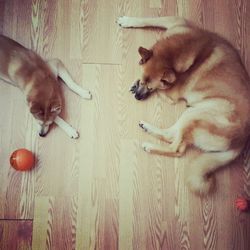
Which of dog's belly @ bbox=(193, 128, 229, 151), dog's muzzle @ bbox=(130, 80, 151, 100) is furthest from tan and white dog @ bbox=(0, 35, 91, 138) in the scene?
dog's belly @ bbox=(193, 128, 229, 151)

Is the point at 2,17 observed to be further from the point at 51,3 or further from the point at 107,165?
the point at 107,165

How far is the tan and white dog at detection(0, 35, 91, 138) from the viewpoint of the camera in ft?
8.16

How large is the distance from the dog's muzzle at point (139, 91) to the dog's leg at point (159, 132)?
19 cm

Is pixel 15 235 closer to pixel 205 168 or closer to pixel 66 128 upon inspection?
pixel 66 128

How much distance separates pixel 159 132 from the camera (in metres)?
2.75

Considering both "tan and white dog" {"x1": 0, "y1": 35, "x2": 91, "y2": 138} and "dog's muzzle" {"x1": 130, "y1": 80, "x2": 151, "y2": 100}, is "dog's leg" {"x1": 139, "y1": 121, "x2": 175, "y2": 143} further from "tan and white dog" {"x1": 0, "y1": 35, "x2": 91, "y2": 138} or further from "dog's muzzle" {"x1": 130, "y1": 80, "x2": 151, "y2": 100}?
"tan and white dog" {"x1": 0, "y1": 35, "x2": 91, "y2": 138}

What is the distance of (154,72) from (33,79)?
822 mm

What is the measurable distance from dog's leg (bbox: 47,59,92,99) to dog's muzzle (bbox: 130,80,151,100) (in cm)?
34

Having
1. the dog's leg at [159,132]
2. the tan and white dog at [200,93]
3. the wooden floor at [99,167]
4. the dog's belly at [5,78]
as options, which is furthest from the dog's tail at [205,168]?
the dog's belly at [5,78]

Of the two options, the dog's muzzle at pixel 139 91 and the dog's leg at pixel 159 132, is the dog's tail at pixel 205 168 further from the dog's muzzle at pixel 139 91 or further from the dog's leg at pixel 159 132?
the dog's muzzle at pixel 139 91

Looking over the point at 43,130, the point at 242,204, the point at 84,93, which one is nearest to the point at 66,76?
the point at 84,93

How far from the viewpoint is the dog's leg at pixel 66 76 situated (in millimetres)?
2705

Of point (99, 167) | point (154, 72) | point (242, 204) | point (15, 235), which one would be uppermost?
point (154, 72)

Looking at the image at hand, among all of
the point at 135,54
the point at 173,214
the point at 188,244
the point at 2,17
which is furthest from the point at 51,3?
the point at 188,244
